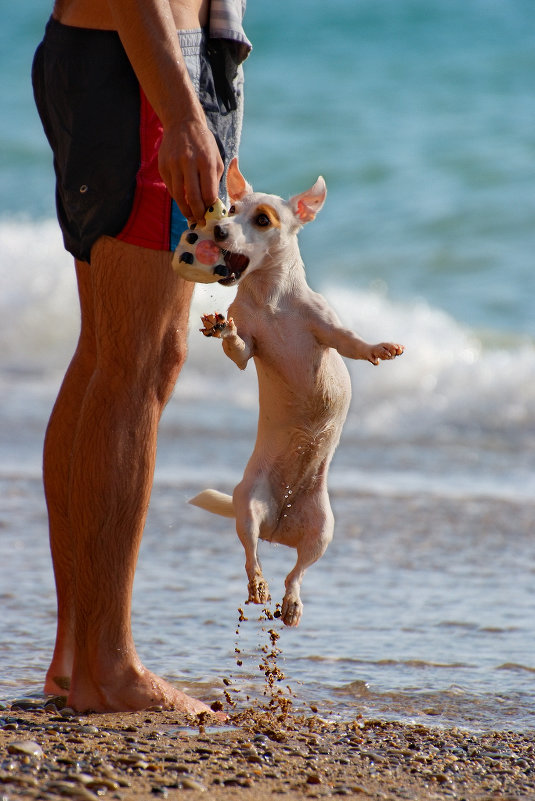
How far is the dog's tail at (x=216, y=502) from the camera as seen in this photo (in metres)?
3.30

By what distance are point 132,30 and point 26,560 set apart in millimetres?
2803

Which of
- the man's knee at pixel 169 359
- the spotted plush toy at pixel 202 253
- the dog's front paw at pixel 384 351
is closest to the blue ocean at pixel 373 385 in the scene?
the man's knee at pixel 169 359

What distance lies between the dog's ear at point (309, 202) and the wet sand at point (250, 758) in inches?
56.3

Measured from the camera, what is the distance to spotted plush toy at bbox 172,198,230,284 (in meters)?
2.85

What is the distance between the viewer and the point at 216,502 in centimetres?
332

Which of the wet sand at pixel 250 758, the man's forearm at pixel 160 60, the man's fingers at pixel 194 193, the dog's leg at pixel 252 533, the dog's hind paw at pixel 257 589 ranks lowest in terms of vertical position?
the wet sand at pixel 250 758

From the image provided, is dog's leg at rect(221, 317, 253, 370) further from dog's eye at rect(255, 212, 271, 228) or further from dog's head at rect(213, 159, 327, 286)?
dog's eye at rect(255, 212, 271, 228)

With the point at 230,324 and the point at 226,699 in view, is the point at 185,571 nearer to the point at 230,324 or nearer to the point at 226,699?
the point at 226,699

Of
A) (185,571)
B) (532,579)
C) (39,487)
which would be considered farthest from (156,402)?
(39,487)

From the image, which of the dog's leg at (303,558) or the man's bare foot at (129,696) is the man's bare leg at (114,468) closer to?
the man's bare foot at (129,696)

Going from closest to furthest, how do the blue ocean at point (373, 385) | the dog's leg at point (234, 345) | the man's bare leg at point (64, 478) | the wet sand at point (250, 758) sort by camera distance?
the wet sand at point (250, 758) → the dog's leg at point (234, 345) → the man's bare leg at point (64, 478) → the blue ocean at point (373, 385)

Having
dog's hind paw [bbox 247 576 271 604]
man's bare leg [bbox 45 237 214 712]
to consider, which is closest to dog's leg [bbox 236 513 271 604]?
dog's hind paw [bbox 247 576 271 604]

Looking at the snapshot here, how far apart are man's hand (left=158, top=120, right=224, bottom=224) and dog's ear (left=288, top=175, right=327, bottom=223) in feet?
1.21

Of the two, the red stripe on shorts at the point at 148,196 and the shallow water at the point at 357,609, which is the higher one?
the red stripe on shorts at the point at 148,196
